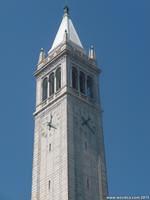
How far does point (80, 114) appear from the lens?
2584 inches

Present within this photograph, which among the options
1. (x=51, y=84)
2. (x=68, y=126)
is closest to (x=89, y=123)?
(x=68, y=126)

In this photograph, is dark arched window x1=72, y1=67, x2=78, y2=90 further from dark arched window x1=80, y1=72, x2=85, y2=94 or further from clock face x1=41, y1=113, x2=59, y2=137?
clock face x1=41, y1=113, x2=59, y2=137

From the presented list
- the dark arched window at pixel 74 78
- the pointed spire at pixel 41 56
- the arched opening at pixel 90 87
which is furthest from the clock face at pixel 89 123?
the pointed spire at pixel 41 56

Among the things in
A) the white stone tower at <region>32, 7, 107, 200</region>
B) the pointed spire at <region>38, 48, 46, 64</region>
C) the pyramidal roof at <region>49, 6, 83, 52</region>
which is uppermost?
the pyramidal roof at <region>49, 6, 83, 52</region>

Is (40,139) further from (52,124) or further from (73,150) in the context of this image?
(73,150)

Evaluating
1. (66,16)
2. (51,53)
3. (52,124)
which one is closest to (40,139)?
(52,124)

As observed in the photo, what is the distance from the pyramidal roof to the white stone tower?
0.22 meters

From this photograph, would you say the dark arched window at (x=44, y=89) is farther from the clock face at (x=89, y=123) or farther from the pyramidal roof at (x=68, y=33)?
the clock face at (x=89, y=123)

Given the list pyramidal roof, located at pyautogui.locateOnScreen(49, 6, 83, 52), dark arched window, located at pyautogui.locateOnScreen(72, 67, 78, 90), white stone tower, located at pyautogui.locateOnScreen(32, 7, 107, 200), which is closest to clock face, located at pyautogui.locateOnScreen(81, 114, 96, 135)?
white stone tower, located at pyautogui.locateOnScreen(32, 7, 107, 200)

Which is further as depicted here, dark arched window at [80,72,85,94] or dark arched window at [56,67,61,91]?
dark arched window at [80,72,85,94]

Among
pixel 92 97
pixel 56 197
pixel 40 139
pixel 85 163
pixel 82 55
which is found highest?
pixel 82 55

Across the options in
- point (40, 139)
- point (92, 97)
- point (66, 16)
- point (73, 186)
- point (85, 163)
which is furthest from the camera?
point (66, 16)

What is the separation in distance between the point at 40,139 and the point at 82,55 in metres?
14.9

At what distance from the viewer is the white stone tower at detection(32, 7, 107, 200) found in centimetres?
5894
